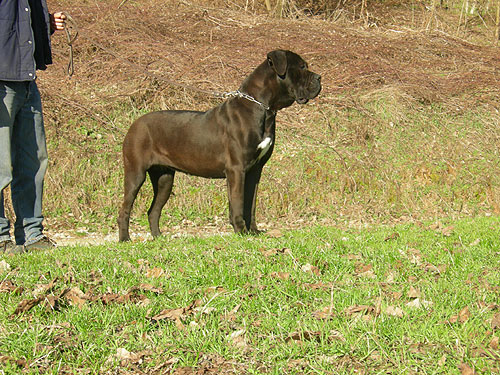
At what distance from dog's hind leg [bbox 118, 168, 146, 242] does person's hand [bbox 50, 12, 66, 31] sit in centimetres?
181

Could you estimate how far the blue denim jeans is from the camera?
5.48 metres

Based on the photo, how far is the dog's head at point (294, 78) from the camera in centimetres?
625

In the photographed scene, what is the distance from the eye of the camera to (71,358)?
2.89m

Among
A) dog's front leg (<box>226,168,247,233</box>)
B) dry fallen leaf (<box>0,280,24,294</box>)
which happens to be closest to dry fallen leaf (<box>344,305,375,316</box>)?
dry fallen leaf (<box>0,280,24,294</box>)

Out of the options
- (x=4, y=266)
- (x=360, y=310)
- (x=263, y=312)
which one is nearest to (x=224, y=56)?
(x=4, y=266)

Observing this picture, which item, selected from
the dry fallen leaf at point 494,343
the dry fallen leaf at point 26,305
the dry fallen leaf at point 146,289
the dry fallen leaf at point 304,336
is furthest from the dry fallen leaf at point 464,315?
the dry fallen leaf at point 26,305

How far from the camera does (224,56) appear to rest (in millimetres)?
14430

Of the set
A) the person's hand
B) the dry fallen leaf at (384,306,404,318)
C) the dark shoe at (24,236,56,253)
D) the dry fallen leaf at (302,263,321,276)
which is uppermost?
the person's hand

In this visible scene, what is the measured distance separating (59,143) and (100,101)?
1.68 meters

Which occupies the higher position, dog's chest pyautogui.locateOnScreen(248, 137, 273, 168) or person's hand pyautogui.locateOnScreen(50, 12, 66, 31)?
person's hand pyautogui.locateOnScreen(50, 12, 66, 31)

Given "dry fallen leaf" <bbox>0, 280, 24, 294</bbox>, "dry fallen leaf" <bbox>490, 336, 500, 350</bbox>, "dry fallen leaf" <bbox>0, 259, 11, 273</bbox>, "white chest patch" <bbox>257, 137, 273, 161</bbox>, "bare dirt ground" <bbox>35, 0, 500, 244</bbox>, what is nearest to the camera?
"dry fallen leaf" <bbox>490, 336, 500, 350</bbox>

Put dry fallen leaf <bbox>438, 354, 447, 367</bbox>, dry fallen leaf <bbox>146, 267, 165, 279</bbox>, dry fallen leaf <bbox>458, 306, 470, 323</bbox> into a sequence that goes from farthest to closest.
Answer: dry fallen leaf <bbox>146, 267, 165, 279</bbox>
dry fallen leaf <bbox>458, 306, 470, 323</bbox>
dry fallen leaf <bbox>438, 354, 447, 367</bbox>

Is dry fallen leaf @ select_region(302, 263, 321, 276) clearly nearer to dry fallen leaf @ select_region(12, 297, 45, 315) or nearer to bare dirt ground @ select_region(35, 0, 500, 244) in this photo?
dry fallen leaf @ select_region(12, 297, 45, 315)

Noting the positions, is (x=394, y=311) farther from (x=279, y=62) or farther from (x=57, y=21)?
(x=57, y=21)
